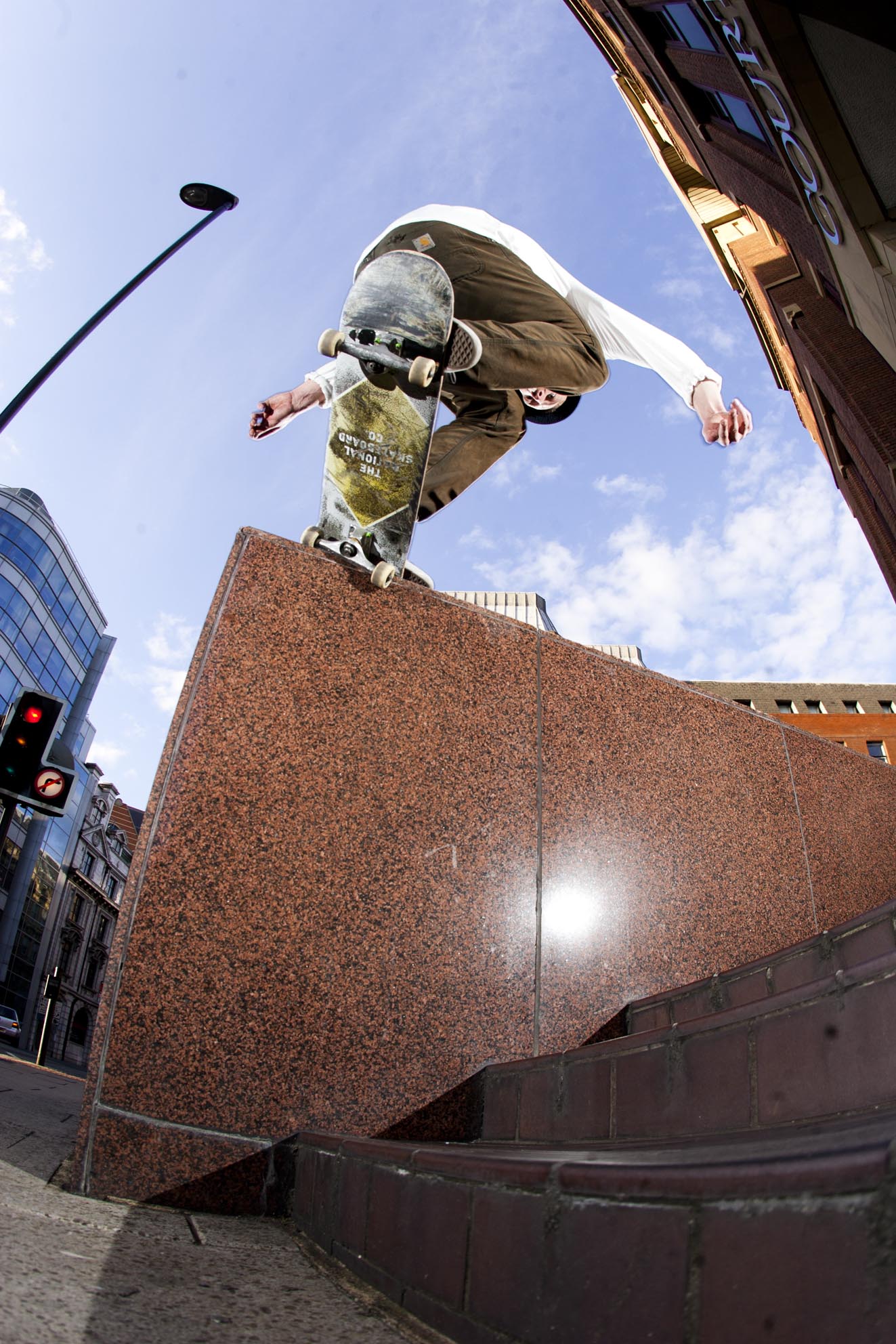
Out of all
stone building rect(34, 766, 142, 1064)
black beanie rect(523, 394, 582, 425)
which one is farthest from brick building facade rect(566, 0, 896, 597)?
stone building rect(34, 766, 142, 1064)

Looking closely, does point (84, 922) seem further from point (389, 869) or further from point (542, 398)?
point (389, 869)

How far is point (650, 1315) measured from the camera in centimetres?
86

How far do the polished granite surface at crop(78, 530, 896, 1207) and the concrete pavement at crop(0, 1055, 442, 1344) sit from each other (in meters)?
0.43

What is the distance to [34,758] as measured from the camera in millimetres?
6441

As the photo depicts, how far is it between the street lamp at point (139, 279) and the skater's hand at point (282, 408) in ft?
13.7

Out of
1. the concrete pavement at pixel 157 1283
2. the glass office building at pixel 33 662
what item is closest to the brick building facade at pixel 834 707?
the glass office building at pixel 33 662

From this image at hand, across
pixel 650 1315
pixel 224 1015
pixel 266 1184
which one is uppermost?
pixel 224 1015

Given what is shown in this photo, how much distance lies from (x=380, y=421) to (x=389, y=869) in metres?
2.15

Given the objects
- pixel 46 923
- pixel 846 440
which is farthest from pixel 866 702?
pixel 46 923

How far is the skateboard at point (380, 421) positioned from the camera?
3.64 metres

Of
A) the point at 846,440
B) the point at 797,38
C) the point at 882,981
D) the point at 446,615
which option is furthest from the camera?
the point at 846,440

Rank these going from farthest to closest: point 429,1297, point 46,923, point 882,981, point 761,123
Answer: point 46,923 → point 761,123 → point 882,981 → point 429,1297

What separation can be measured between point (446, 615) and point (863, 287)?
24.4 feet

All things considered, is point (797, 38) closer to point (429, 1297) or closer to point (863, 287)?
point (863, 287)
